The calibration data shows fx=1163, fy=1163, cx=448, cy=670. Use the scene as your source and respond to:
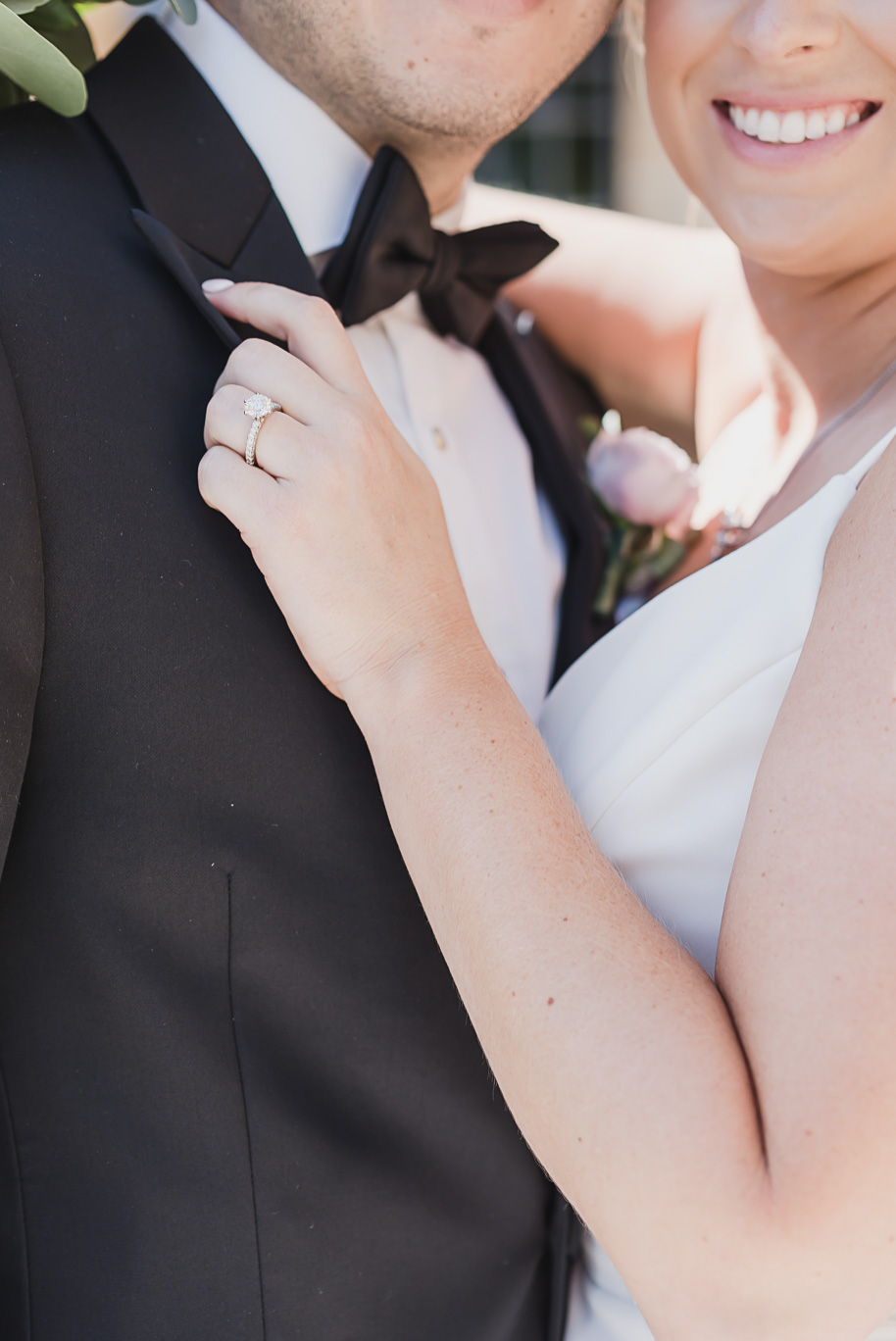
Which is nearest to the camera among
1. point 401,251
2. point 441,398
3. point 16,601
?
point 16,601

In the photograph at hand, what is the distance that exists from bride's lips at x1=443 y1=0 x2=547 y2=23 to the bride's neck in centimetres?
53

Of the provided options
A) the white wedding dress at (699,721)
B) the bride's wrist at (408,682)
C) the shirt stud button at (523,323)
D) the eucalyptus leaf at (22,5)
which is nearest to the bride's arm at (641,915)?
the bride's wrist at (408,682)

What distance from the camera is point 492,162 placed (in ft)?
26.6

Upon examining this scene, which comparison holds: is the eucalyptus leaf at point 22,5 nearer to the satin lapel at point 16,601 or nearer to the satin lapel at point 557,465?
the satin lapel at point 16,601

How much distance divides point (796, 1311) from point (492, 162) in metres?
8.23

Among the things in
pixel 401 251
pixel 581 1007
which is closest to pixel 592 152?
pixel 401 251

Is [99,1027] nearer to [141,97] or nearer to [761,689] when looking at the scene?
[761,689]

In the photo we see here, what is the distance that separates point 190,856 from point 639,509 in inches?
39.8

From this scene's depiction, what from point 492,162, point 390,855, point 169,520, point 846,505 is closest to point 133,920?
point 390,855

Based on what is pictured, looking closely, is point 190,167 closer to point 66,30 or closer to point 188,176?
point 188,176

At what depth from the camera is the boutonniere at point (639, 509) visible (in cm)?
182

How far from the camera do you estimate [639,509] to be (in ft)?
6.01

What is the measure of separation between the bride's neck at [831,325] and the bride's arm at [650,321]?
30 cm

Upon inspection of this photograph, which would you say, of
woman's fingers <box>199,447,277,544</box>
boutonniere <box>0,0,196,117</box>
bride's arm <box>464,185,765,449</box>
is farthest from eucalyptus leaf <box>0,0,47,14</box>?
bride's arm <box>464,185,765,449</box>
